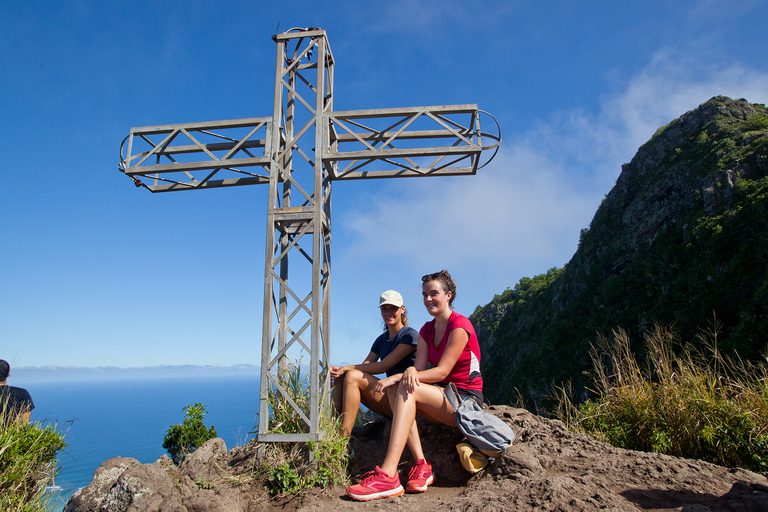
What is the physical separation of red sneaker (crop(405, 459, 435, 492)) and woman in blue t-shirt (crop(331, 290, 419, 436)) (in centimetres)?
62

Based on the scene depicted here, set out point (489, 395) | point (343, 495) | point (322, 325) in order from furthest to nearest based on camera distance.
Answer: point (489, 395) < point (322, 325) < point (343, 495)

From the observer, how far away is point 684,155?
44.5m

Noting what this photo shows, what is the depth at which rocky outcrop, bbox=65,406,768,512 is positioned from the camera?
8.64ft

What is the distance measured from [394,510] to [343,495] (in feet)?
1.81

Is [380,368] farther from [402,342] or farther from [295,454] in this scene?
[295,454]

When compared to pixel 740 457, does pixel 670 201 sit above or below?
above

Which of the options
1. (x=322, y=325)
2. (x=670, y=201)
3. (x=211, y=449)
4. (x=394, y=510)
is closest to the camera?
(x=394, y=510)

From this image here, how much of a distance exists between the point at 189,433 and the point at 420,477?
4432 mm

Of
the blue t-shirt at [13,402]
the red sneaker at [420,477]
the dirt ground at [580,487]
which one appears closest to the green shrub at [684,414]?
the dirt ground at [580,487]

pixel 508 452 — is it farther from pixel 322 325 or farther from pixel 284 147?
pixel 284 147

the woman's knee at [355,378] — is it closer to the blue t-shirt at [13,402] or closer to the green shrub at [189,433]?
the blue t-shirt at [13,402]

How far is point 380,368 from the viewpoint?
3.95 meters

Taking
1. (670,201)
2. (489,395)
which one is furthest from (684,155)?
(489,395)

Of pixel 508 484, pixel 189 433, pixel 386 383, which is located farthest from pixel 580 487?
pixel 189 433
